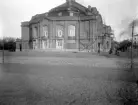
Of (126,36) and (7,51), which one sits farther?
(7,51)

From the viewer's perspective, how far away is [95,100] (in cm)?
91

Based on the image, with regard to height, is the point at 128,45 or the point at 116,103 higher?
the point at 128,45

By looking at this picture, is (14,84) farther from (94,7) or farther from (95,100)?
(94,7)

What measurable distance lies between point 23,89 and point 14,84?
0.76ft

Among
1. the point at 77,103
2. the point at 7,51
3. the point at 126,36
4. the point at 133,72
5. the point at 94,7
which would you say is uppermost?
the point at 94,7

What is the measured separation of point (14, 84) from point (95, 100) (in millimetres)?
860

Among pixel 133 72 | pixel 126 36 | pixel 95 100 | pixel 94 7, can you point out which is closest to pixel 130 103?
pixel 95 100

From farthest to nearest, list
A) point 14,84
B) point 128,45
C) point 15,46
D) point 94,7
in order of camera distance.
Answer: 1. point 14,84
2. point 15,46
3. point 128,45
4. point 94,7

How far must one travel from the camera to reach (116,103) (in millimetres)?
846

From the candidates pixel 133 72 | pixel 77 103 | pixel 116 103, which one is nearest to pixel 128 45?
pixel 133 72

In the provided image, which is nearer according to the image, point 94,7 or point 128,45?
point 94,7

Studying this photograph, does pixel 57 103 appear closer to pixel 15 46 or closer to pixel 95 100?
pixel 95 100

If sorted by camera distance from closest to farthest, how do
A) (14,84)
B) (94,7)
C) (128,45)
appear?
1. (94,7)
2. (128,45)
3. (14,84)

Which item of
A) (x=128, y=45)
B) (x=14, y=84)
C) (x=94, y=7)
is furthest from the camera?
(x=14, y=84)
